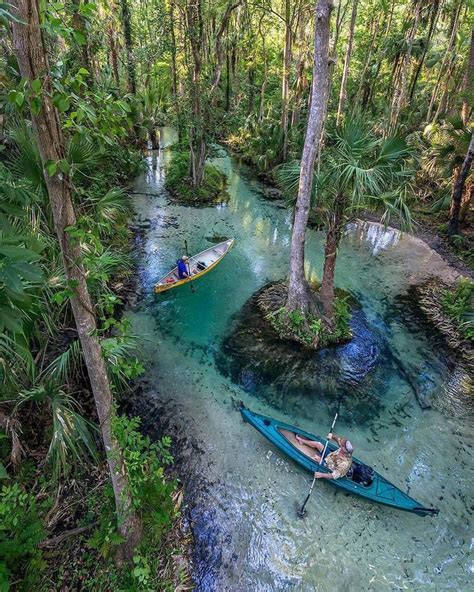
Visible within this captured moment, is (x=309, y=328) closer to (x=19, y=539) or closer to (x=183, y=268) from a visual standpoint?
(x=183, y=268)

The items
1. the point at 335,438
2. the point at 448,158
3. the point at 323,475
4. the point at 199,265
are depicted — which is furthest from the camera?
the point at 448,158

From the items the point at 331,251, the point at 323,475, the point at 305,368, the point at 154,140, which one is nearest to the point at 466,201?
the point at 331,251

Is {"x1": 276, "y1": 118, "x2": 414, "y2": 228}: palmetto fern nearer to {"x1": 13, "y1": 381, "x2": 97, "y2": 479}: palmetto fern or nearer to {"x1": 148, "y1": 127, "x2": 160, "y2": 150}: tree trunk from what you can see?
{"x1": 13, "y1": 381, "x2": 97, "y2": 479}: palmetto fern

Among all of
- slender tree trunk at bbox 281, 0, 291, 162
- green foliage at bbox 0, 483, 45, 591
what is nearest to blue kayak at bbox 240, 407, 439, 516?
green foliage at bbox 0, 483, 45, 591

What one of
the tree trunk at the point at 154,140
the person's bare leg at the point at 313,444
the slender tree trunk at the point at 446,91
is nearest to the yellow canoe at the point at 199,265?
the person's bare leg at the point at 313,444

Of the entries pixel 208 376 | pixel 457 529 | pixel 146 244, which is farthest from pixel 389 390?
pixel 146 244

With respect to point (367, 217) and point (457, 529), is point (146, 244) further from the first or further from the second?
point (457, 529)
